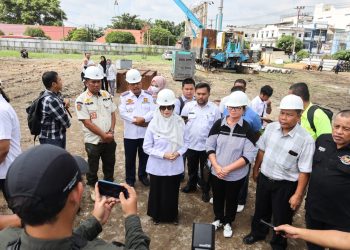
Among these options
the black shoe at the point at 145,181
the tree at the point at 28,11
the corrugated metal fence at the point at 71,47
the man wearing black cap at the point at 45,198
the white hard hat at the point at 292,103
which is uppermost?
the tree at the point at 28,11

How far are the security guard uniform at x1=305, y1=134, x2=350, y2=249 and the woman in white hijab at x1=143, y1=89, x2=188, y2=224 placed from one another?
152 centimetres

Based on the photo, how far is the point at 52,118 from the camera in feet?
11.4

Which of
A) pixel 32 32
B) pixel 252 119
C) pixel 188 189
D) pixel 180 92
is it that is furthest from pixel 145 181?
pixel 32 32

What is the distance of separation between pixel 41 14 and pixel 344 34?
59510mm

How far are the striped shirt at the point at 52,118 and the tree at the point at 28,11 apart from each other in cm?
5165

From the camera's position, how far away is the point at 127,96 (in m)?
4.36

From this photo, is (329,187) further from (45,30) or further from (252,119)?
(45,30)

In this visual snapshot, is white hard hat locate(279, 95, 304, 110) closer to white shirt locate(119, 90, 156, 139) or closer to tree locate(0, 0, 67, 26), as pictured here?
white shirt locate(119, 90, 156, 139)

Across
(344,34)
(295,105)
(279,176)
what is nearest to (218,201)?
(279,176)

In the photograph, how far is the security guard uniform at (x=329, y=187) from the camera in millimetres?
2553

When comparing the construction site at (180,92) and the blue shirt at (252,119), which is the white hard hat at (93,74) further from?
the blue shirt at (252,119)

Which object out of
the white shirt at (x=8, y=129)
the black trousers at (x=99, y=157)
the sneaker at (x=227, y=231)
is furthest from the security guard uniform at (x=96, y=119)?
the sneaker at (x=227, y=231)

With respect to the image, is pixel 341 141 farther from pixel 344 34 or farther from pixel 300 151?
pixel 344 34

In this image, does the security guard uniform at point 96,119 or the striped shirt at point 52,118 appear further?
the security guard uniform at point 96,119
